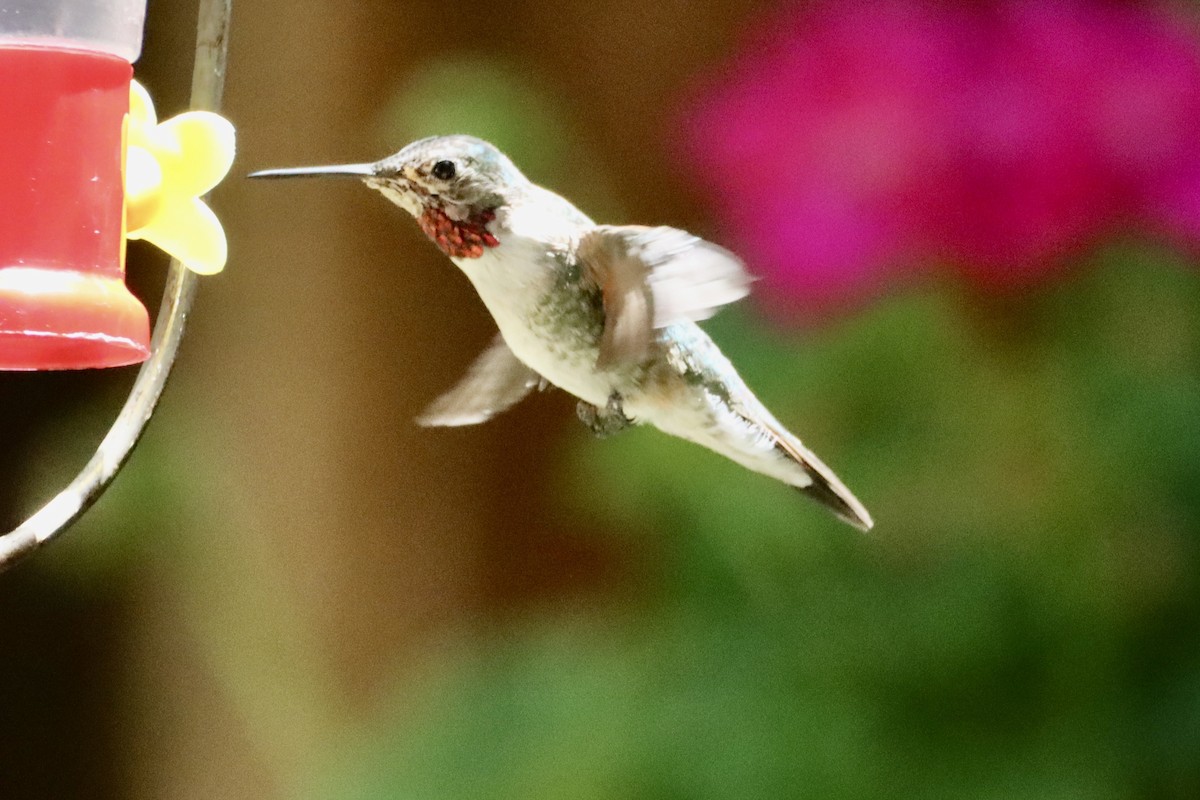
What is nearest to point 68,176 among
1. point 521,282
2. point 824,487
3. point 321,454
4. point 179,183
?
point 179,183

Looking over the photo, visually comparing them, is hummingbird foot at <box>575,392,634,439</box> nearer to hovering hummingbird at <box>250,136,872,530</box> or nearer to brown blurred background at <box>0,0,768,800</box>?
hovering hummingbird at <box>250,136,872,530</box>

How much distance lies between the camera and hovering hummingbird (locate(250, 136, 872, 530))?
1.35 feet

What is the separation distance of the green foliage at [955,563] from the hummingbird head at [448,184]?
0.48 meters

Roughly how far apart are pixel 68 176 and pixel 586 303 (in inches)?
7.1

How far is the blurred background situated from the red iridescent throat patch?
410 mm

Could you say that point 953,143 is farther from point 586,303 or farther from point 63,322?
point 63,322

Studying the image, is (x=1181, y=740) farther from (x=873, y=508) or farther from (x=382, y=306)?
(x=382, y=306)

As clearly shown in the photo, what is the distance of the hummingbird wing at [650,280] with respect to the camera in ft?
1.25

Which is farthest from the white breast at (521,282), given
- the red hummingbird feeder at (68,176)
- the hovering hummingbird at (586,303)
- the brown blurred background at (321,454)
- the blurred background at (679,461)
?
the brown blurred background at (321,454)

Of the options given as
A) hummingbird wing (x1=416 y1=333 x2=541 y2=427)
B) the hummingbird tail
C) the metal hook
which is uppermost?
the metal hook

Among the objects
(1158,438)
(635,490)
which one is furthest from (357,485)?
(1158,438)

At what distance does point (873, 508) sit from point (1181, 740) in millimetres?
275

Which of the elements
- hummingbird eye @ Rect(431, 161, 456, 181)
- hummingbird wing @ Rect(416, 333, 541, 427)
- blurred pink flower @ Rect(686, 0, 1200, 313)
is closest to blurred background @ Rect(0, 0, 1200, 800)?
blurred pink flower @ Rect(686, 0, 1200, 313)

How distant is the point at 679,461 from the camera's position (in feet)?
3.18
